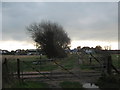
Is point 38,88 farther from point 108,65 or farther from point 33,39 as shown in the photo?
point 33,39

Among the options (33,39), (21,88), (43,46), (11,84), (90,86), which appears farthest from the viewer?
(33,39)

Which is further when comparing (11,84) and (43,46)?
(43,46)

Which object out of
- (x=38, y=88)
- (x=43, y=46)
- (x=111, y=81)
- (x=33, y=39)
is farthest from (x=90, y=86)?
(x=33, y=39)

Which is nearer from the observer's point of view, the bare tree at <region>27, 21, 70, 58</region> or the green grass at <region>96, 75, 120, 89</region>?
the green grass at <region>96, 75, 120, 89</region>

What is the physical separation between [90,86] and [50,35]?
40.2 meters

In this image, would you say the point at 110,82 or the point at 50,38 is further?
the point at 50,38

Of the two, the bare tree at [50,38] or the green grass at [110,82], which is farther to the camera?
the bare tree at [50,38]

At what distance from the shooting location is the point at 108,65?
47.0ft

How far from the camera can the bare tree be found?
5116cm

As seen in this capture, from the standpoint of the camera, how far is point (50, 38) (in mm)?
52688

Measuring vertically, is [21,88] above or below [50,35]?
below

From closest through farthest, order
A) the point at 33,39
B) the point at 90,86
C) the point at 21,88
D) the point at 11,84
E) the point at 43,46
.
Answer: the point at 21,88
the point at 11,84
the point at 90,86
the point at 43,46
the point at 33,39

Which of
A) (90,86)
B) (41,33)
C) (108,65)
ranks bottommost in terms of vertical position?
(90,86)

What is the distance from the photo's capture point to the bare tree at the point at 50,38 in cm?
5116
